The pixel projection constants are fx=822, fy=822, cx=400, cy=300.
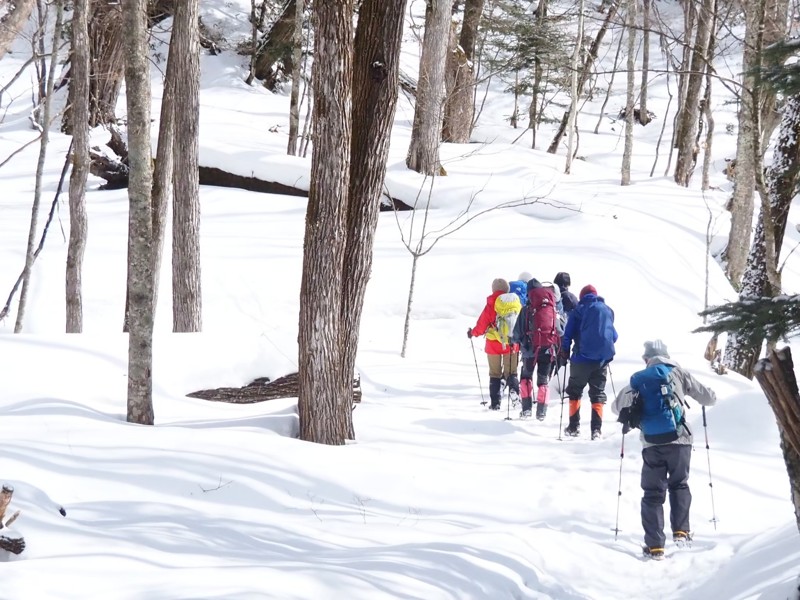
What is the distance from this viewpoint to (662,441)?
6684 millimetres

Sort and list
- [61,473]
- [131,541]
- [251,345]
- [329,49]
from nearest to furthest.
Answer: [131,541]
[61,473]
[329,49]
[251,345]

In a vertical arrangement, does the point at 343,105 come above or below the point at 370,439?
above

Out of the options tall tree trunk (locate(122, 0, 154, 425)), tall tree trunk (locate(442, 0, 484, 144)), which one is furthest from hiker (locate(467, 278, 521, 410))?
tall tree trunk (locate(442, 0, 484, 144))

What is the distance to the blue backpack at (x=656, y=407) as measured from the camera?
666 cm

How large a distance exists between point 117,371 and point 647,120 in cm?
3584

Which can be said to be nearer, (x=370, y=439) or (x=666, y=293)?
(x=370, y=439)

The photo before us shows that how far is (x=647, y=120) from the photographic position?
131 feet

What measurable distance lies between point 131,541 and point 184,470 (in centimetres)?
151

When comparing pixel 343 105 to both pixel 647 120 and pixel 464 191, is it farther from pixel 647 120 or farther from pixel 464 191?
pixel 647 120

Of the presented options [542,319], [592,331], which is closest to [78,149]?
[542,319]

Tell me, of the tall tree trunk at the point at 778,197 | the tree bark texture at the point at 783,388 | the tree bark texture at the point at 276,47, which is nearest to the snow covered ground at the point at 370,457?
the tree bark texture at the point at 783,388

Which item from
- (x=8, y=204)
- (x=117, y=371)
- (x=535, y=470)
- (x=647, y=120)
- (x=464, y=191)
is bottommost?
(x=535, y=470)

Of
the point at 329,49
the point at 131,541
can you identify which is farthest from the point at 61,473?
the point at 329,49

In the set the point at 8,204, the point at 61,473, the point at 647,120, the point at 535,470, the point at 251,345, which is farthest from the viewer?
the point at 647,120
